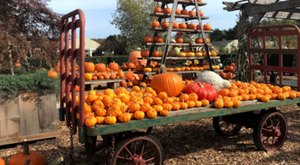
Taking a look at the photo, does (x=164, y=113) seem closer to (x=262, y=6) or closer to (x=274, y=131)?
(x=274, y=131)

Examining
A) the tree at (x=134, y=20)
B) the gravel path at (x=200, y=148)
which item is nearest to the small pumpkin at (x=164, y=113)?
the gravel path at (x=200, y=148)

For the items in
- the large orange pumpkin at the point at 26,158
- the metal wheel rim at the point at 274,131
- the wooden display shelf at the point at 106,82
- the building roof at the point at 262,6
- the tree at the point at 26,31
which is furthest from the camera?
the building roof at the point at 262,6

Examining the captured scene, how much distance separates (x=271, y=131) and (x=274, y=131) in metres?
0.04

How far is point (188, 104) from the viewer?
377 centimetres

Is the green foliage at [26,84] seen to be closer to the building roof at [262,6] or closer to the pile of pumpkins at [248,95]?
the pile of pumpkins at [248,95]

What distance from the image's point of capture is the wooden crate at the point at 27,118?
185 inches

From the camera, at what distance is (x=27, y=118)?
191 inches

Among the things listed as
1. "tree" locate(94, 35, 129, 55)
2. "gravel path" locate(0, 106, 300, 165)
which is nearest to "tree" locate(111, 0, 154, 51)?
"tree" locate(94, 35, 129, 55)

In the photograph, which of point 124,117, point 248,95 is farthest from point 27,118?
point 248,95

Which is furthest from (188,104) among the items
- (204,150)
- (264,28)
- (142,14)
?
(142,14)

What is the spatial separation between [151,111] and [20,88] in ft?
7.77

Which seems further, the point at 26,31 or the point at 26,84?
the point at 26,31

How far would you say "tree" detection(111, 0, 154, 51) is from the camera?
112 ft

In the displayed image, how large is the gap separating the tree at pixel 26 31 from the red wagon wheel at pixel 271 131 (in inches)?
184
